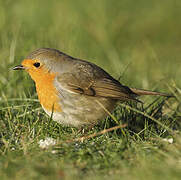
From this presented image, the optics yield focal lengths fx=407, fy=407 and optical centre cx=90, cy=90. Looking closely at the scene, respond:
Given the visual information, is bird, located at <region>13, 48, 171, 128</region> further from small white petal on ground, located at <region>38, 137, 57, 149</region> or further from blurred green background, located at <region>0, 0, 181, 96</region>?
blurred green background, located at <region>0, 0, 181, 96</region>

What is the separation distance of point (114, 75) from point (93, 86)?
1.02 meters

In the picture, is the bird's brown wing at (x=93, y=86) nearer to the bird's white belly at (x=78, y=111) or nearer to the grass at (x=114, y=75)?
the bird's white belly at (x=78, y=111)

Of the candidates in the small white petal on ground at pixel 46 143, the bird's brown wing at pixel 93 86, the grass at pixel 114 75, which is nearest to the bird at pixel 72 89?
the bird's brown wing at pixel 93 86

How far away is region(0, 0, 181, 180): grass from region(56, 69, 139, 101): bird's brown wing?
0.19m

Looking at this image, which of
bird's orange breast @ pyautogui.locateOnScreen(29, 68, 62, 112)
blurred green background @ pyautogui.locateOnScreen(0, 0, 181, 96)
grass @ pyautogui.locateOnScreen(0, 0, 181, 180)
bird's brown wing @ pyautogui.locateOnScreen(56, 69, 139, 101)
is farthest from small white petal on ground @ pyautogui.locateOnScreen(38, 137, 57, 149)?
blurred green background @ pyautogui.locateOnScreen(0, 0, 181, 96)

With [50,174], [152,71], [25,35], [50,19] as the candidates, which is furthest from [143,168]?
[50,19]

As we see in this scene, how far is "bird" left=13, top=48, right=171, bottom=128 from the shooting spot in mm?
4066

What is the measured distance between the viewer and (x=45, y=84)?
13.7ft

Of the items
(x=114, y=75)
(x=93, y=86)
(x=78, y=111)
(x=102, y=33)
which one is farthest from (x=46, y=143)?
(x=102, y=33)

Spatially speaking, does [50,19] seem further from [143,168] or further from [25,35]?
[143,168]

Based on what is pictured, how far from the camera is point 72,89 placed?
13.6 feet

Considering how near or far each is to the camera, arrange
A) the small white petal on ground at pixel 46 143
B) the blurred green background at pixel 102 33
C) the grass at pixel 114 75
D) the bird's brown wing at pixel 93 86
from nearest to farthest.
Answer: the grass at pixel 114 75
the small white petal on ground at pixel 46 143
the bird's brown wing at pixel 93 86
the blurred green background at pixel 102 33

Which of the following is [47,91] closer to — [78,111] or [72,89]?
[72,89]

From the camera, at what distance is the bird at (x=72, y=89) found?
4.07 meters
